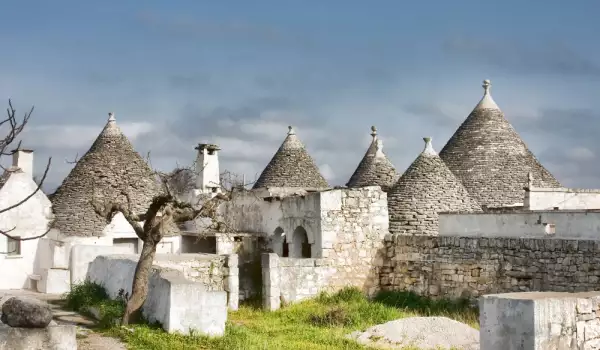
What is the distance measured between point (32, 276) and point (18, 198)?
6.68 ft

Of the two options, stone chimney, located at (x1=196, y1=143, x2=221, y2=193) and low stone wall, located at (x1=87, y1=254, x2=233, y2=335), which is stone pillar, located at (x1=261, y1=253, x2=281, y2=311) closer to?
low stone wall, located at (x1=87, y1=254, x2=233, y2=335)

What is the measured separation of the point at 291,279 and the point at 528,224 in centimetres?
493

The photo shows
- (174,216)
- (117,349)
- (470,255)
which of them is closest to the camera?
(117,349)

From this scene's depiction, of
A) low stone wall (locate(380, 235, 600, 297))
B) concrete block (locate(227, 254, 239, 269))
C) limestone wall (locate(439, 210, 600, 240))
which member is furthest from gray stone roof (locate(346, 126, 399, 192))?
concrete block (locate(227, 254, 239, 269))

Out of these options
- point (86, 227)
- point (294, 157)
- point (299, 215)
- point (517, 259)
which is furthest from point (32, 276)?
point (517, 259)

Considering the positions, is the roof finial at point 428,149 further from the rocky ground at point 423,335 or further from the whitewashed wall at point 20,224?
the whitewashed wall at point 20,224

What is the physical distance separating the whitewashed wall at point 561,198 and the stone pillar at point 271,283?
801 centimetres

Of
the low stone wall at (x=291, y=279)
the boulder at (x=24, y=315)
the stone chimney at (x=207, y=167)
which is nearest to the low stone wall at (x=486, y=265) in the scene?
the low stone wall at (x=291, y=279)

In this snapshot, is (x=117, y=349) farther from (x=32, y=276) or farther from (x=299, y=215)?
(x=32, y=276)

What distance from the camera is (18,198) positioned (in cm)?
1972

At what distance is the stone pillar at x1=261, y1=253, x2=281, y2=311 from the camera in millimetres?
15523

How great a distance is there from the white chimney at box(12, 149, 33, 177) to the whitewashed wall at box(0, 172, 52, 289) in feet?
0.74

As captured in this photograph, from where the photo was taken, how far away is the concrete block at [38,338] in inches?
303

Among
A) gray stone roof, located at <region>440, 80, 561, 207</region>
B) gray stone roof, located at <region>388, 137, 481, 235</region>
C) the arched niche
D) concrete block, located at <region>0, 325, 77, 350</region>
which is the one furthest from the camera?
gray stone roof, located at <region>440, 80, 561, 207</region>
